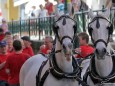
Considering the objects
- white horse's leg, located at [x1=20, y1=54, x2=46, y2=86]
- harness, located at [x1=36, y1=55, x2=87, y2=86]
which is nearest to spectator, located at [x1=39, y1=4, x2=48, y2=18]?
white horse's leg, located at [x1=20, y1=54, x2=46, y2=86]

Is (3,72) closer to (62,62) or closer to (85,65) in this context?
(85,65)

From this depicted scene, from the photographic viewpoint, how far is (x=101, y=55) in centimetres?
664

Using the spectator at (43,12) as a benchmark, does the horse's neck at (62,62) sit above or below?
below

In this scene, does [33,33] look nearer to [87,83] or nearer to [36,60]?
[36,60]

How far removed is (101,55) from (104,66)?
312 millimetres

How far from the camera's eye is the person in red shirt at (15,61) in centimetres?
940

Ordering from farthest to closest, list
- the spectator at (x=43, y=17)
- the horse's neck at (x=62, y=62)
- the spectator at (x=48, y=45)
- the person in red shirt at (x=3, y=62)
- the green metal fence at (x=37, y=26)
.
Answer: the spectator at (x=43, y=17), the green metal fence at (x=37, y=26), the person in red shirt at (x=3, y=62), the spectator at (x=48, y=45), the horse's neck at (x=62, y=62)

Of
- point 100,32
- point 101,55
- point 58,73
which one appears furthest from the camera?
point 58,73

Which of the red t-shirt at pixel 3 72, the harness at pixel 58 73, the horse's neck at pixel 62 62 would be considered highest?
the horse's neck at pixel 62 62

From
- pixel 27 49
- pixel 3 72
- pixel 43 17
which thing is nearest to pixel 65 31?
pixel 3 72

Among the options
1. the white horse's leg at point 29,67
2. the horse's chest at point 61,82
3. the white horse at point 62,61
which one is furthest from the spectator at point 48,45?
the horse's chest at point 61,82

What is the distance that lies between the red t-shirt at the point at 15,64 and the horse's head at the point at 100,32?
2.80m

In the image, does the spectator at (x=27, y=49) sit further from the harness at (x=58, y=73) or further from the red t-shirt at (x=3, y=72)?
the harness at (x=58, y=73)

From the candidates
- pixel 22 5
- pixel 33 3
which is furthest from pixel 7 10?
pixel 33 3
